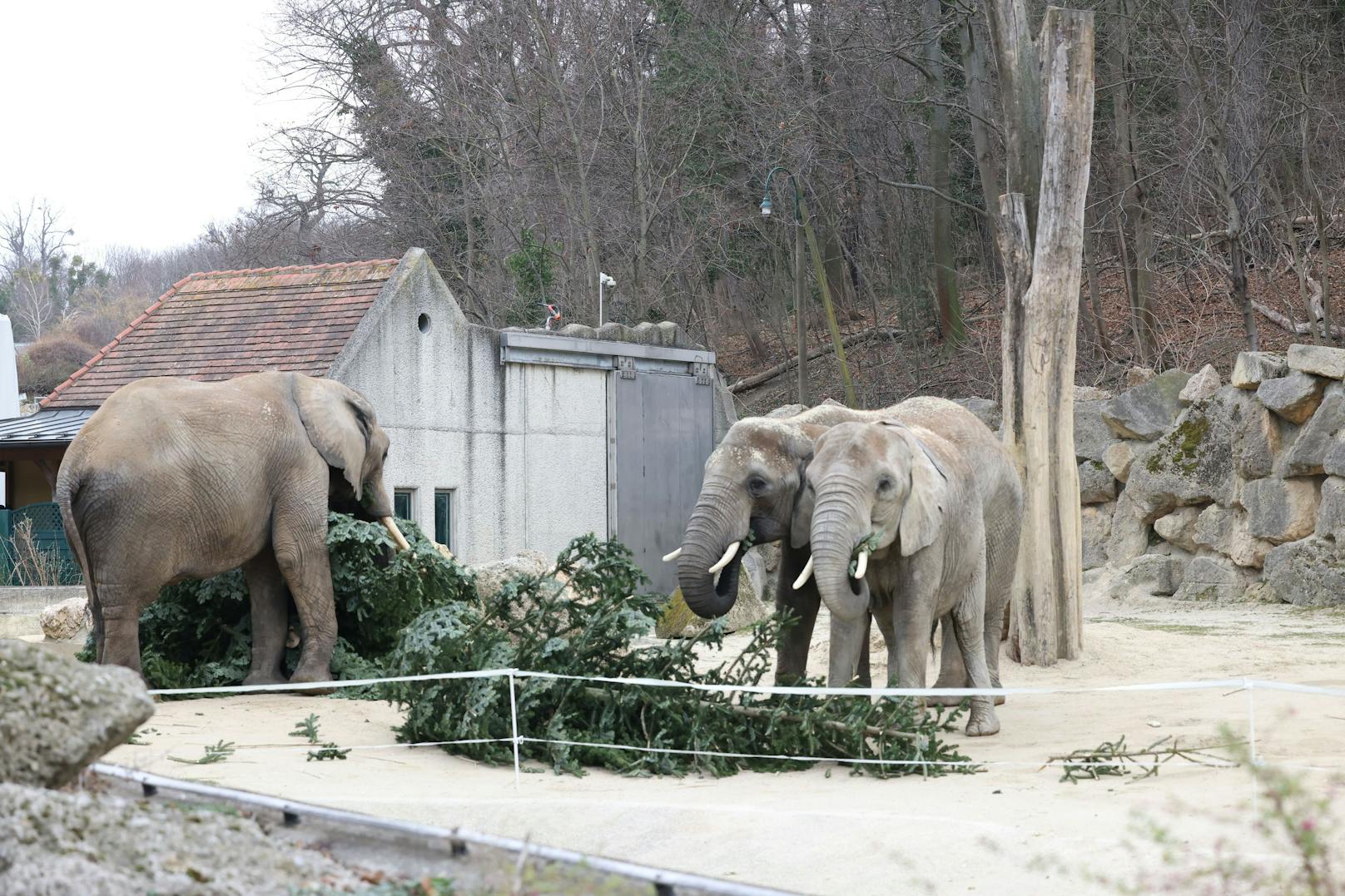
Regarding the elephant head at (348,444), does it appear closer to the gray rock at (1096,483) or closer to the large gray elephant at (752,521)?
the large gray elephant at (752,521)

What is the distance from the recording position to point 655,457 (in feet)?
71.7

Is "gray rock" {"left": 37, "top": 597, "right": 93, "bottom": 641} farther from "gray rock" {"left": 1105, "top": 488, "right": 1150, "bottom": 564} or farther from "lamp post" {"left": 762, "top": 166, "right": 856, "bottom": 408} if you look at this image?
"gray rock" {"left": 1105, "top": 488, "right": 1150, "bottom": 564}

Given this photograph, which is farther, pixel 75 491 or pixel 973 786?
pixel 75 491

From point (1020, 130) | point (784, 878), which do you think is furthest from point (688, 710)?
point (1020, 130)

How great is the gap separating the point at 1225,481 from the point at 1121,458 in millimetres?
1590

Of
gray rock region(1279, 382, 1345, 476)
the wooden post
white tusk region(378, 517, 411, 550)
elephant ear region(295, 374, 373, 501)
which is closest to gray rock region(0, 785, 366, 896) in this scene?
elephant ear region(295, 374, 373, 501)

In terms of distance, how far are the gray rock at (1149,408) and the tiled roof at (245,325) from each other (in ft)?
29.8

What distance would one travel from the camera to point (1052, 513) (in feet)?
44.3

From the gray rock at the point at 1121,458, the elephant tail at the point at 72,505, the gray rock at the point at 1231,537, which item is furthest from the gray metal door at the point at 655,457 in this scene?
the elephant tail at the point at 72,505

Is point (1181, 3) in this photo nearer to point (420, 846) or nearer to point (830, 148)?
point (830, 148)

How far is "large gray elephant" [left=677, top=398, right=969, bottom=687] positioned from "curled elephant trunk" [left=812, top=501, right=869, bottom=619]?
548 mm

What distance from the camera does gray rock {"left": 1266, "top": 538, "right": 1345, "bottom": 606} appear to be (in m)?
16.6

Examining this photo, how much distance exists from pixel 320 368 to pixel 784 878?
11703 mm

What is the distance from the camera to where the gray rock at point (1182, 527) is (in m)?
18.5
